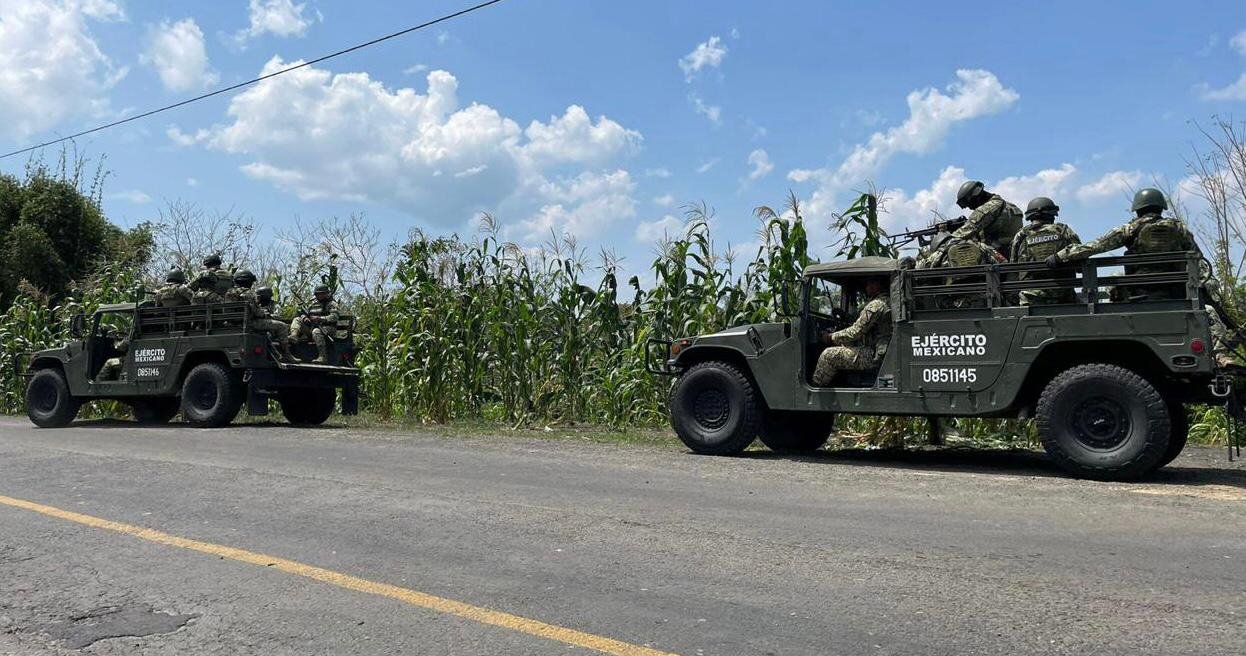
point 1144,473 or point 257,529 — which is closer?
point 257,529

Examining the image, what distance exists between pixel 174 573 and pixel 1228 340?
27.5 ft

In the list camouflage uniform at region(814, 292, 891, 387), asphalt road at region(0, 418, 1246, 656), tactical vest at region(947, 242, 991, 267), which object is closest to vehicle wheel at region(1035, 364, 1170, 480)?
asphalt road at region(0, 418, 1246, 656)

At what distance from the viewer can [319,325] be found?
14914 mm

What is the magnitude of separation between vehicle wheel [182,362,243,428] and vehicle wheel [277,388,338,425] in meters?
1.18

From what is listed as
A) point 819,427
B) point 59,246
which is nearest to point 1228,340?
point 819,427

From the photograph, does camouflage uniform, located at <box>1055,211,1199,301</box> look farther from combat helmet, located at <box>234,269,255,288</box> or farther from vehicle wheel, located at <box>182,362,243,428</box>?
combat helmet, located at <box>234,269,255,288</box>

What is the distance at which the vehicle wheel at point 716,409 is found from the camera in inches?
384

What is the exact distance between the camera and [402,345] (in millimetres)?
15359

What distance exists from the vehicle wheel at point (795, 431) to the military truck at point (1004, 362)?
491 mm

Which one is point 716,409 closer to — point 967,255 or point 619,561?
point 967,255

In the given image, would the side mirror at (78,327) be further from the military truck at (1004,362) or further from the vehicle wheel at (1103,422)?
the vehicle wheel at (1103,422)

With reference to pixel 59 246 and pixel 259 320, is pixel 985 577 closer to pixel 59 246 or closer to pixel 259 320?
pixel 259 320

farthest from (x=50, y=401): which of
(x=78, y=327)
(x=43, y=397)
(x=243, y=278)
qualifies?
(x=243, y=278)

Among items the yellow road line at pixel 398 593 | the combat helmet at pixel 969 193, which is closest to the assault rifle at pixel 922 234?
the combat helmet at pixel 969 193
